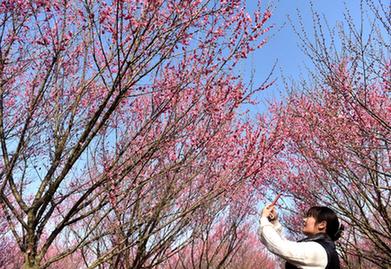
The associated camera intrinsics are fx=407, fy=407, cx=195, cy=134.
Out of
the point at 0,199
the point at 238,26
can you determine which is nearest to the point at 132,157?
the point at 0,199

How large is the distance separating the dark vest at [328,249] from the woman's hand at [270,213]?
253 mm

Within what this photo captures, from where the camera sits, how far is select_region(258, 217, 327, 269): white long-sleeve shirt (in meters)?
2.34

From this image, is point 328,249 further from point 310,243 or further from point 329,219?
point 329,219

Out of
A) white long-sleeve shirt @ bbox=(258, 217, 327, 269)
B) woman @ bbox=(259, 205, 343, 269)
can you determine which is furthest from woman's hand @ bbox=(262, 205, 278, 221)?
A: white long-sleeve shirt @ bbox=(258, 217, 327, 269)

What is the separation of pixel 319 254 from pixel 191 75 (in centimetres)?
250

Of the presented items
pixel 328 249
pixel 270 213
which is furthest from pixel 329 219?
pixel 270 213

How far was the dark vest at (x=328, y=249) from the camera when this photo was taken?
240 cm

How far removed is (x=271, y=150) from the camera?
555cm

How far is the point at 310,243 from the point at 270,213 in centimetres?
32

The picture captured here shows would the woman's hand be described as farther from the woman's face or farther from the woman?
the woman's face

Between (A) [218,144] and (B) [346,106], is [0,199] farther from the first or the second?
(B) [346,106]

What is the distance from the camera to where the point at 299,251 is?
2.35 m

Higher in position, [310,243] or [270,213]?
[270,213]

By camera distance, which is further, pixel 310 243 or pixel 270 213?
pixel 270 213
